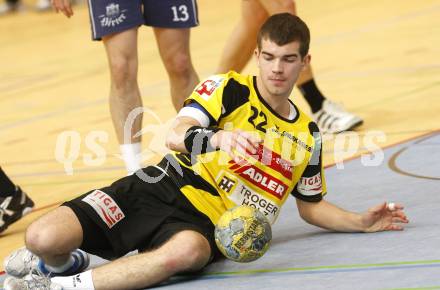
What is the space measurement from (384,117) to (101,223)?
3.18 meters

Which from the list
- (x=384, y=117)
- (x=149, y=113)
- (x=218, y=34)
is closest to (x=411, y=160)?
(x=384, y=117)

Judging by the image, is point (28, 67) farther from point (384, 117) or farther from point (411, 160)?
point (411, 160)

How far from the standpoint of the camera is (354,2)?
13383mm

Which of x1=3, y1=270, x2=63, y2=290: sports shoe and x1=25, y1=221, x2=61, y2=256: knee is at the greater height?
x1=25, y1=221, x2=61, y2=256: knee

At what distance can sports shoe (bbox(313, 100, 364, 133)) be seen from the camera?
6.32 meters

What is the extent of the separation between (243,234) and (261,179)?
1.28 ft

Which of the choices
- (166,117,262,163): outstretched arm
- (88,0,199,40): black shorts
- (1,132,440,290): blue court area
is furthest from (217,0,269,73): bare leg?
(166,117,262,163): outstretched arm

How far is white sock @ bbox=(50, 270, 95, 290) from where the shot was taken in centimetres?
365

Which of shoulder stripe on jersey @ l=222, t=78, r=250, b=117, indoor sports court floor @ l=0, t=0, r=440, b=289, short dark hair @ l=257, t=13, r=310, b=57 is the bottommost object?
indoor sports court floor @ l=0, t=0, r=440, b=289

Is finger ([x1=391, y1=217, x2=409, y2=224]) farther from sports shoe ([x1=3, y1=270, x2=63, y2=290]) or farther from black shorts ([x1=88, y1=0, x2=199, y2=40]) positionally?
black shorts ([x1=88, y1=0, x2=199, y2=40])

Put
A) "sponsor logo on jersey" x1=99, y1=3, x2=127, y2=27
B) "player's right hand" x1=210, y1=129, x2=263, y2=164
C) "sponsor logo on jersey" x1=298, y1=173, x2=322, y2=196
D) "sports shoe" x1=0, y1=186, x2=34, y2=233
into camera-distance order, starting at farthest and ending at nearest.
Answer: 1. "sponsor logo on jersey" x1=99, y1=3, x2=127, y2=27
2. "sports shoe" x1=0, y1=186, x2=34, y2=233
3. "sponsor logo on jersey" x1=298, y1=173, x2=322, y2=196
4. "player's right hand" x1=210, y1=129, x2=263, y2=164

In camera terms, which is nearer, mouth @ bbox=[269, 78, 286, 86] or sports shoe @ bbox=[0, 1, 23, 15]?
mouth @ bbox=[269, 78, 286, 86]

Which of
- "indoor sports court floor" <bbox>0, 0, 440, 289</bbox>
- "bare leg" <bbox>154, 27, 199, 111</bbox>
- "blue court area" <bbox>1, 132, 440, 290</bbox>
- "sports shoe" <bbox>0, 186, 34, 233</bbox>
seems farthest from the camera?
"bare leg" <bbox>154, 27, 199, 111</bbox>

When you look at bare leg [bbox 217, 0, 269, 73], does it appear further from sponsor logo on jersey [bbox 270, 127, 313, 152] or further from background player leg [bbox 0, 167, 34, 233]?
sponsor logo on jersey [bbox 270, 127, 313, 152]
